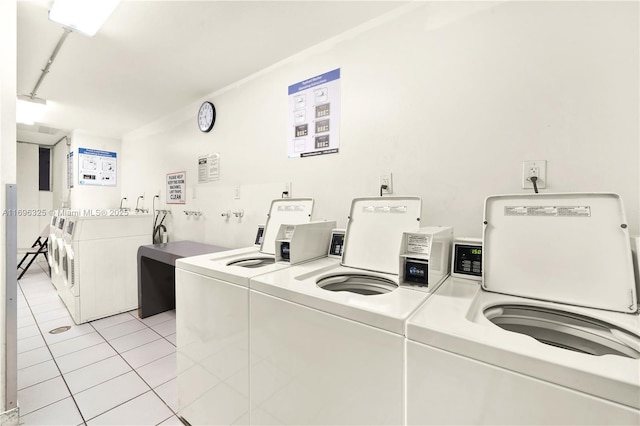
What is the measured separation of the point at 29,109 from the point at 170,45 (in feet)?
9.20

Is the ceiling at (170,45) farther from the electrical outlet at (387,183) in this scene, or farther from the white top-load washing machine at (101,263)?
the white top-load washing machine at (101,263)

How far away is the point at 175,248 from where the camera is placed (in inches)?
103

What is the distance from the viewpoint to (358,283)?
143 centimetres

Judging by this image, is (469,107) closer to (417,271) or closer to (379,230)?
(379,230)

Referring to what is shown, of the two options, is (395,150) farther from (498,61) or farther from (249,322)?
(249,322)

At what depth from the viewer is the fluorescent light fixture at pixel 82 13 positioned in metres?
1.62

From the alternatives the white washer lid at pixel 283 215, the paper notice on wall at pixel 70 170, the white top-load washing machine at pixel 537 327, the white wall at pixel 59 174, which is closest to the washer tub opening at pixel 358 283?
the white top-load washing machine at pixel 537 327

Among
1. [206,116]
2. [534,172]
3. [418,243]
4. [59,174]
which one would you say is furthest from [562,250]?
[59,174]

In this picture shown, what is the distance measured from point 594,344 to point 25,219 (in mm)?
8496

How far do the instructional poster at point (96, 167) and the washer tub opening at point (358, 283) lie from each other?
4892mm

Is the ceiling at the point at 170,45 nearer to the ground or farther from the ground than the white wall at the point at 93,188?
farther from the ground

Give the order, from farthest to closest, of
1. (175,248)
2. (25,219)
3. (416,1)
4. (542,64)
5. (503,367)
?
(25,219) → (175,248) → (416,1) → (542,64) → (503,367)

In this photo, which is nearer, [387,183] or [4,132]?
[4,132]

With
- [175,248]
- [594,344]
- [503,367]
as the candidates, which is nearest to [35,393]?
[175,248]
